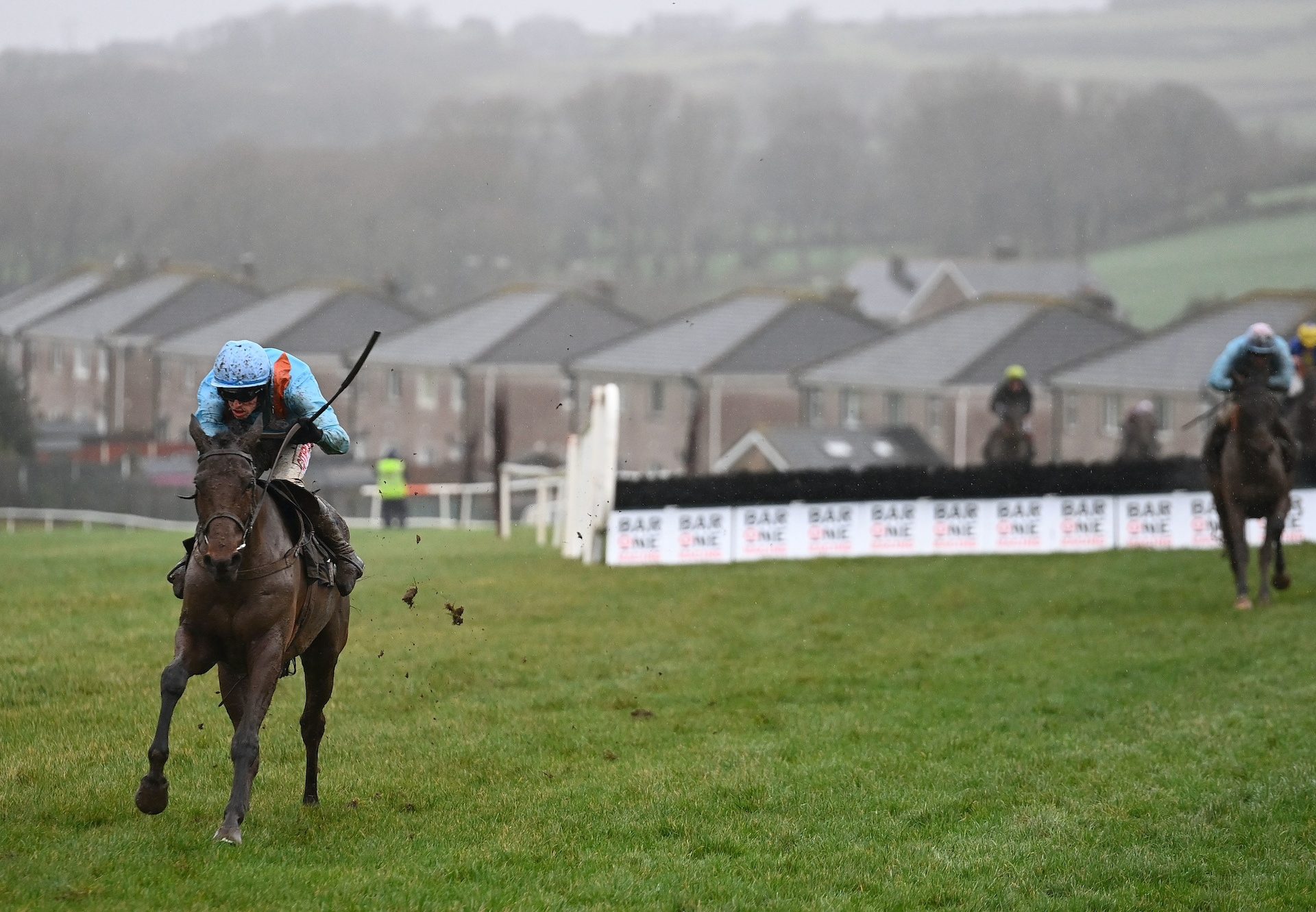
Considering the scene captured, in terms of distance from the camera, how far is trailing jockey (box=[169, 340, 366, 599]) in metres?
8.13

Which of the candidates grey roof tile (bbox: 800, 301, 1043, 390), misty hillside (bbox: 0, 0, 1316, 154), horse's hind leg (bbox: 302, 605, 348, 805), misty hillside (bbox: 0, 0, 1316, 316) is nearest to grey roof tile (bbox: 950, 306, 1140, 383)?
grey roof tile (bbox: 800, 301, 1043, 390)

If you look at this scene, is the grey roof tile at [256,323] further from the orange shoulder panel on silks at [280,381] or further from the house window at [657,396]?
the orange shoulder panel on silks at [280,381]

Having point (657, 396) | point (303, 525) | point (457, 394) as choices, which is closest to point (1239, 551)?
point (303, 525)

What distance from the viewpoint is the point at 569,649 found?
15.1 meters

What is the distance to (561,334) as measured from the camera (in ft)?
233

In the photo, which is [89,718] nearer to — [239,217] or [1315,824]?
[1315,824]

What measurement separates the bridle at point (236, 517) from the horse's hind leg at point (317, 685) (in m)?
1.26

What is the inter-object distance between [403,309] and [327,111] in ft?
288

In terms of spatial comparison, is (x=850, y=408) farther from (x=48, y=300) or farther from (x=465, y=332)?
(x=48, y=300)

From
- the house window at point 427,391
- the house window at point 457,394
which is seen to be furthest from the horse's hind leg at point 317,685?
the house window at point 427,391

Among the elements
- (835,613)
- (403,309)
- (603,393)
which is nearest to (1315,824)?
(835,613)

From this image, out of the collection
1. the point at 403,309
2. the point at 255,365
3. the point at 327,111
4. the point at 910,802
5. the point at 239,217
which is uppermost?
the point at 327,111

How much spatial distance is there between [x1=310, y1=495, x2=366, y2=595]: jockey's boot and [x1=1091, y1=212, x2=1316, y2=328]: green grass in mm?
86059

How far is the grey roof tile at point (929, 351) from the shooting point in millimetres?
59812
